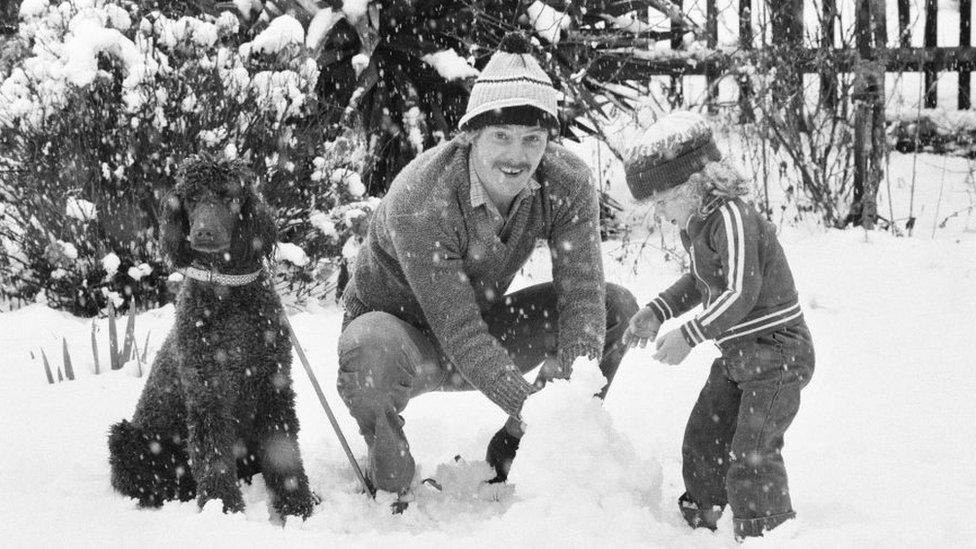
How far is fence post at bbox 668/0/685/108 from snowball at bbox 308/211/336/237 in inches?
118

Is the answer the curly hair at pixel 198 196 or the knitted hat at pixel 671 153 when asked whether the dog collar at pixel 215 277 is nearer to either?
the curly hair at pixel 198 196

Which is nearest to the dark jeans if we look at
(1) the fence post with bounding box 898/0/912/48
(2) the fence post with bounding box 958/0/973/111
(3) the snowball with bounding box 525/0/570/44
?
(3) the snowball with bounding box 525/0/570/44

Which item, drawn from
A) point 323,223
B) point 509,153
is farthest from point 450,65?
point 509,153

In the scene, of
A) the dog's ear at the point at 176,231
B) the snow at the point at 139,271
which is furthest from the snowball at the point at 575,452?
the snow at the point at 139,271

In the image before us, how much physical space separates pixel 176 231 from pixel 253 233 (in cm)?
24

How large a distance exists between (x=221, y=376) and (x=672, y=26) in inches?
242

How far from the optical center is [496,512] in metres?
3.03

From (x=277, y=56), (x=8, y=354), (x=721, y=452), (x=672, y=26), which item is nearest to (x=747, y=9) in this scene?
(x=672, y=26)

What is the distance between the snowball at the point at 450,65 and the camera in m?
6.47

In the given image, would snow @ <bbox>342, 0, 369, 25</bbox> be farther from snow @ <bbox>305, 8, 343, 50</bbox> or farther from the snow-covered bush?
the snow-covered bush

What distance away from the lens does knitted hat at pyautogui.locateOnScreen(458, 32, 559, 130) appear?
9.49 feet

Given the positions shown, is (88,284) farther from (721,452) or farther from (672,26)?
(672,26)

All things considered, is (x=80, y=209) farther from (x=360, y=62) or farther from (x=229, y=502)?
(x=229, y=502)

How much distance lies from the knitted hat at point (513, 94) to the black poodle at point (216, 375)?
81 cm
